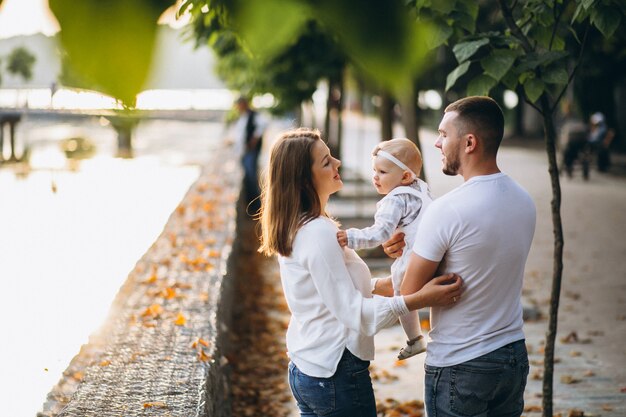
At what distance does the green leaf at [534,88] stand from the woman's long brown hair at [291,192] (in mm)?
1310

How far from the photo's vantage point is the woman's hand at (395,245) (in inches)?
141

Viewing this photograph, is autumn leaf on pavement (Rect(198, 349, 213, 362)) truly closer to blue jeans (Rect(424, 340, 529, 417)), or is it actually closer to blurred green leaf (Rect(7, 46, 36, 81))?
blue jeans (Rect(424, 340, 529, 417))

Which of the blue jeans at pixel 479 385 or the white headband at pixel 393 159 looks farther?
the white headband at pixel 393 159

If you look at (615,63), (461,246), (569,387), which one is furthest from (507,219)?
(615,63)

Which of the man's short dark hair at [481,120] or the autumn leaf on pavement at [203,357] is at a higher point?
the man's short dark hair at [481,120]

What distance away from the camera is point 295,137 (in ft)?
11.0

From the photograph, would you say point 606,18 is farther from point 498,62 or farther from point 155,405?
point 155,405

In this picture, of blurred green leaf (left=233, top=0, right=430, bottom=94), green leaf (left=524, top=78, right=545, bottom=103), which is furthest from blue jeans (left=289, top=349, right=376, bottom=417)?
blurred green leaf (left=233, top=0, right=430, bottom=94)

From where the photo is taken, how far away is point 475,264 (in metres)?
3.12

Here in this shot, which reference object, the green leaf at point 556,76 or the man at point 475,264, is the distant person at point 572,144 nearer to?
the green leaf at point 556,76

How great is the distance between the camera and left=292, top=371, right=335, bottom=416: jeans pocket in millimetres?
3297

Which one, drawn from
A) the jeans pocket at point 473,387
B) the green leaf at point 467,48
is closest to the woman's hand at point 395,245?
the jeans pocket at point 473,387

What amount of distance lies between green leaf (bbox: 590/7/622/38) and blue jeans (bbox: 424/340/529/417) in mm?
1452

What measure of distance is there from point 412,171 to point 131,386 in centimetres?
179
